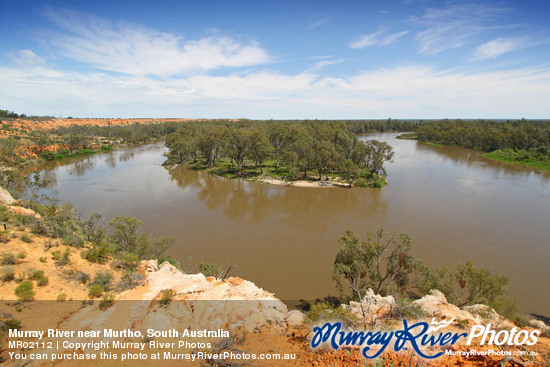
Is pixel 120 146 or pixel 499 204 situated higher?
pixel 120 146

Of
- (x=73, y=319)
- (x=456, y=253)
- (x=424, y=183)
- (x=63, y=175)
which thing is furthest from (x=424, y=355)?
(x=63, y=175)

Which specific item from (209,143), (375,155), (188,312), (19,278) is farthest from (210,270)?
(209,143)

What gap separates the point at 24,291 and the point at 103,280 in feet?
8.68

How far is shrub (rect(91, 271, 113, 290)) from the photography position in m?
11.6

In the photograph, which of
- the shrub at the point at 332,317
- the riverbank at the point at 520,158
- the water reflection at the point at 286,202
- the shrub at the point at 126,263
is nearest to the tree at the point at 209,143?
the water reflection at the point at 286,202

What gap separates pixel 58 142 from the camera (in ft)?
230

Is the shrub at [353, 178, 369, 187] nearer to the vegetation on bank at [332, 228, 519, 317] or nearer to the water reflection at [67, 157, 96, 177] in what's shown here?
the vegetation on bank at [332, 228, 519, 317]

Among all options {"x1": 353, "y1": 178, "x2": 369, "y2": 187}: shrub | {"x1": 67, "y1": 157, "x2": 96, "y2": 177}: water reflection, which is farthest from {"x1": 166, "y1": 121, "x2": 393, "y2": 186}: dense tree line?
{"x1": 67, "y1": 157, "x2": 96, "y2": 177}: water reflection

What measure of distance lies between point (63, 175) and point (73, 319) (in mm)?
49931

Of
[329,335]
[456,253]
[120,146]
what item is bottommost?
[456,253]

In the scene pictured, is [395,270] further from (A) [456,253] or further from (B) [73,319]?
(B) [73,319]

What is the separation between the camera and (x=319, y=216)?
2877 centimetres

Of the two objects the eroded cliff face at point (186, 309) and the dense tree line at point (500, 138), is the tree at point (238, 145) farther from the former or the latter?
A: the dense tree line at point (500, 138)

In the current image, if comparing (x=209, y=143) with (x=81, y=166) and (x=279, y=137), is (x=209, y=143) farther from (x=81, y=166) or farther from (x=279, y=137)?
(x=81, y=166)
